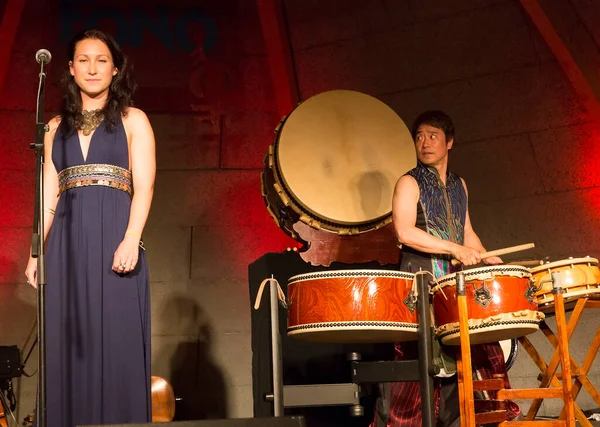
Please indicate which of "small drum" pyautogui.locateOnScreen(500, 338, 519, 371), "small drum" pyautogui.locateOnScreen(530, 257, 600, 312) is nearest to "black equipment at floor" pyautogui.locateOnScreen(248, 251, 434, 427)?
"small drum" pyautogui.locateOnScreen(500, 338, 519, 371)

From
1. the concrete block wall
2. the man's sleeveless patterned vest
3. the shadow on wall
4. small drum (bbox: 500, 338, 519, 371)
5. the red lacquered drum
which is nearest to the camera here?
the red lacquered drum

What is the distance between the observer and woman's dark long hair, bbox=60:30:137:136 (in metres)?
2.85

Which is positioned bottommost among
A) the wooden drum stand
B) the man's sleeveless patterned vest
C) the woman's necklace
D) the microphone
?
the wooden drum stand

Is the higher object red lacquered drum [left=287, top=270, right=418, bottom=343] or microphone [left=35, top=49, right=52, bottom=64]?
microphone [left=35, top=49, right=52, bottom=64]

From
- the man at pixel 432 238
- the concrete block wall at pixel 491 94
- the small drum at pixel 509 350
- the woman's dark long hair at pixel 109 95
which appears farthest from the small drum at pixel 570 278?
the woman's dark long hair at pixel 109 95

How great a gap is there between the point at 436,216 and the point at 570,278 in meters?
0.60

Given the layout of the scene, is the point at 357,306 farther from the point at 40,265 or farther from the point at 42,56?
the point at 42,56

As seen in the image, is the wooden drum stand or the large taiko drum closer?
the wooden drum stand

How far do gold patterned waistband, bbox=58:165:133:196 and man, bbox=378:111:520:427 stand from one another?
3.96 ft

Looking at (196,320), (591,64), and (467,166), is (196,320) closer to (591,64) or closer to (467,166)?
(467,166)

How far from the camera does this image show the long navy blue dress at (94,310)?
2.63 meters

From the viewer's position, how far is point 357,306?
3055 mm

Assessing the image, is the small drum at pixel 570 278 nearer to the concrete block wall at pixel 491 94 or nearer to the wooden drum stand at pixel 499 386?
the wooden drum stand at pixel 499 386

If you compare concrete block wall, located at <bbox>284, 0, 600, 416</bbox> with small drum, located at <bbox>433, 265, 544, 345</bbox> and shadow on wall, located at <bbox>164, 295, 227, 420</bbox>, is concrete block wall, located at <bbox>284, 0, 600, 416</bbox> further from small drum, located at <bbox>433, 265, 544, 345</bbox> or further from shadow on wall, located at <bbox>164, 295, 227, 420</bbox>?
Result: small drum, located at <bbox>433, 265, 544, 345</bbox>
